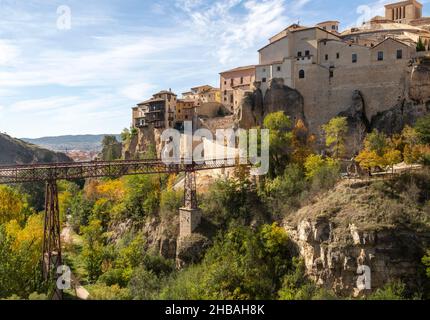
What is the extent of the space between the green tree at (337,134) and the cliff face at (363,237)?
728cm

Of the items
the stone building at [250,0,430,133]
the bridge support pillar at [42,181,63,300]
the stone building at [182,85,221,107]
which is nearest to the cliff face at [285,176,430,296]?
the stone building at [250,0,430,133]

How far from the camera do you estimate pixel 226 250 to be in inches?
1113

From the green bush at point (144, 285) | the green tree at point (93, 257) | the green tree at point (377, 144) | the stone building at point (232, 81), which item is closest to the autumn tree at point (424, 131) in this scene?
the green tree at point (377, 144)

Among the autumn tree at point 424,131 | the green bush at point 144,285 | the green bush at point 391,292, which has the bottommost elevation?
the green bush at point 144,285

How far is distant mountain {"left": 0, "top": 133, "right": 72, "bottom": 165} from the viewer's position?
100625 mm

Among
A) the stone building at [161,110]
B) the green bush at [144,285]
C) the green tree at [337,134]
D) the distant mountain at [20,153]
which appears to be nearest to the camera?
the green bush at [144,285]

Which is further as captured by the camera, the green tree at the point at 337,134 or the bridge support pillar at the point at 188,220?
the green tree at the point at 337,134

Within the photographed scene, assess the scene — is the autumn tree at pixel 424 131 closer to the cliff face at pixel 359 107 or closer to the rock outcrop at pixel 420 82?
the cliff face at pixel 359 107

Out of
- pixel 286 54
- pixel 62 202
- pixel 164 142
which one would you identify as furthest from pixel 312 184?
pixel 62 202

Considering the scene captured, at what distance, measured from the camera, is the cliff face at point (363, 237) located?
23844 millimetres

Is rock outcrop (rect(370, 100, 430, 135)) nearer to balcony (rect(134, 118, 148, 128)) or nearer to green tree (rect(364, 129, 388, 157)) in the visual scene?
green tree (rect(364, 129, 388, 157))

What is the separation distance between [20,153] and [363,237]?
97.0m

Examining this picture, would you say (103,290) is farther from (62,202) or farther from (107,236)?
(62,202)
